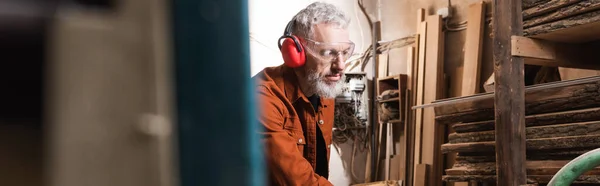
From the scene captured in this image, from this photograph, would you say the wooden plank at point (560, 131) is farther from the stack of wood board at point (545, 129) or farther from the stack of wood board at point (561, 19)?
the stack of wood board at point (561, 19)


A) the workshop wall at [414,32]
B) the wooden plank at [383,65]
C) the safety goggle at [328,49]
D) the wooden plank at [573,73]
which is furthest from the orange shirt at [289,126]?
the wooden plank at [383,65]

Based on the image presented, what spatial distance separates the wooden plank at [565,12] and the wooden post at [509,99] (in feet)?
0.17

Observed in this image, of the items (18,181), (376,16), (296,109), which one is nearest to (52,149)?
(18,181)

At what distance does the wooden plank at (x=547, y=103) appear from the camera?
2.19 metres

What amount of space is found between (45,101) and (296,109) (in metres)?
2.48

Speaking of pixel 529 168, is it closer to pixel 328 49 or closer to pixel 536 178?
pixel 536 178

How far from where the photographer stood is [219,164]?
203mm

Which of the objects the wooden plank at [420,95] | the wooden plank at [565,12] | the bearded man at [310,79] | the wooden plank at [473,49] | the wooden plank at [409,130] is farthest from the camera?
the wooden plank at [409,130]

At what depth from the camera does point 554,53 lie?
92.9 inches

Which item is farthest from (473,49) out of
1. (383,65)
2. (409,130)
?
(383,65)

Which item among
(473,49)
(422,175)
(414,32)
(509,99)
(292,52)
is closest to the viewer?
(509,99)

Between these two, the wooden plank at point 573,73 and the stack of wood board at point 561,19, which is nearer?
the stack of wood board at point 561,19

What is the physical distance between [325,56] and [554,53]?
3.50 feet

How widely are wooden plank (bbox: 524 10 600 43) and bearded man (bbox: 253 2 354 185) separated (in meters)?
0.93
